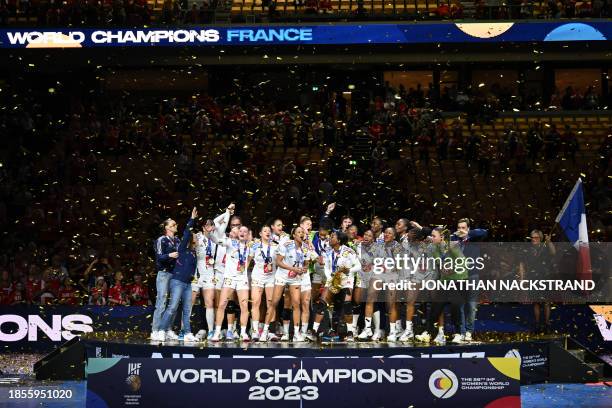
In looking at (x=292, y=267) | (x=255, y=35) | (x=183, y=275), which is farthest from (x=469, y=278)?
(x=255, y=35)

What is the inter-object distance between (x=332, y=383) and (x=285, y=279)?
10.8ft

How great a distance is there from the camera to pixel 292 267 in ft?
46.9

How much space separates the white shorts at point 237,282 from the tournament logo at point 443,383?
3.94 meters

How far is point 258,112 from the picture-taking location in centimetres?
2544

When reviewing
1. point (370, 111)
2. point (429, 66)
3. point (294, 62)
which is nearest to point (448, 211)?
point (370, 111)

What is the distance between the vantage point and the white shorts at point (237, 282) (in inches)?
573

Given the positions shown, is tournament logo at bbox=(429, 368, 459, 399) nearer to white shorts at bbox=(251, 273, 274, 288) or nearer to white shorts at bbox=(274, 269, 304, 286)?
white shorts at bbox=(274, 269, 304, 286)

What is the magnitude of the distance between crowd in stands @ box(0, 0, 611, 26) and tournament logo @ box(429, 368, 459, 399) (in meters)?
13.3

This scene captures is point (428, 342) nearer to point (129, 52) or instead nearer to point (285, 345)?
point (285, 345)

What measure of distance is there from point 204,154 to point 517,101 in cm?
836

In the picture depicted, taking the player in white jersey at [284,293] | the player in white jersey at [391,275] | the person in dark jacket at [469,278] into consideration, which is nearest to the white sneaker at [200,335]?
the player in white jersey at [284,293]

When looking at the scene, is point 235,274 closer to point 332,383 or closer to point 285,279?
point 285,279

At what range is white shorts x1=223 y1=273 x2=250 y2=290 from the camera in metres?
14.6

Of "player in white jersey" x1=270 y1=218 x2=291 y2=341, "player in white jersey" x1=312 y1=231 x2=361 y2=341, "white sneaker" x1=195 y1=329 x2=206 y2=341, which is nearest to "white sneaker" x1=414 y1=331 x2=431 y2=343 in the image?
"player in white jersey" x1=312 y1=231 x2=361 y2=341
